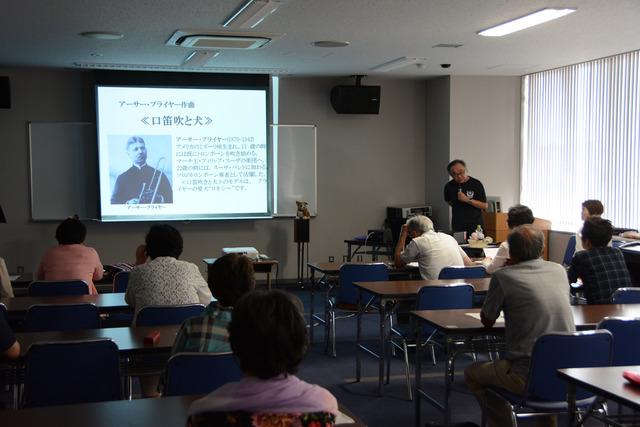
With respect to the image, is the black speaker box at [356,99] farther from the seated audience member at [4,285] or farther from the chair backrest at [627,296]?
the chair backrest at [627,296]

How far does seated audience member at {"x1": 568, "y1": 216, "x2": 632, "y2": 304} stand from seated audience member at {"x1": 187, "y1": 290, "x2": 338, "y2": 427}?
3624 mm

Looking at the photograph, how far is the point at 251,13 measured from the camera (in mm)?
6133

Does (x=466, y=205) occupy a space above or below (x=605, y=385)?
above

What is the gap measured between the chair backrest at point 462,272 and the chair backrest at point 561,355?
2.38 m

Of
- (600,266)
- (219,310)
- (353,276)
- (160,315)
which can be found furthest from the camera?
(353,276)

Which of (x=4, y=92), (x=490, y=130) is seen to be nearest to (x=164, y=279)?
(x=4, y=92)

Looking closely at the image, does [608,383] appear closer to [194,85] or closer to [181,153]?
[181,153]

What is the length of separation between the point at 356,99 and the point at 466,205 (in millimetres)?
2368

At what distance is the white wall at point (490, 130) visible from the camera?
411 inches

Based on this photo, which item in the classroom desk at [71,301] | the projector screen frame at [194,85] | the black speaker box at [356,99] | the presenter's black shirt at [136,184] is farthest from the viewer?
the black speaker box at [356,99]

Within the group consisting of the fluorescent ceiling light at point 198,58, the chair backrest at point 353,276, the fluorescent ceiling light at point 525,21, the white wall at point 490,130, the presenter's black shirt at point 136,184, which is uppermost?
the fluorescent ceiling light at point 198,58

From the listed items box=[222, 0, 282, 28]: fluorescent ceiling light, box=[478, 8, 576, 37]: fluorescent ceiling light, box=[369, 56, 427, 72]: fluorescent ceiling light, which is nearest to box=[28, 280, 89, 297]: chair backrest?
box=[222, 0, 282, 28]: fluorescent ceiling light

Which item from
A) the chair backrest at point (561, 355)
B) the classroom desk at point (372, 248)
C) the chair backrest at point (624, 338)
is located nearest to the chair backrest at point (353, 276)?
the chair backrest at point (624, 338)

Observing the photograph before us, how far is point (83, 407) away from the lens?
2551mm
